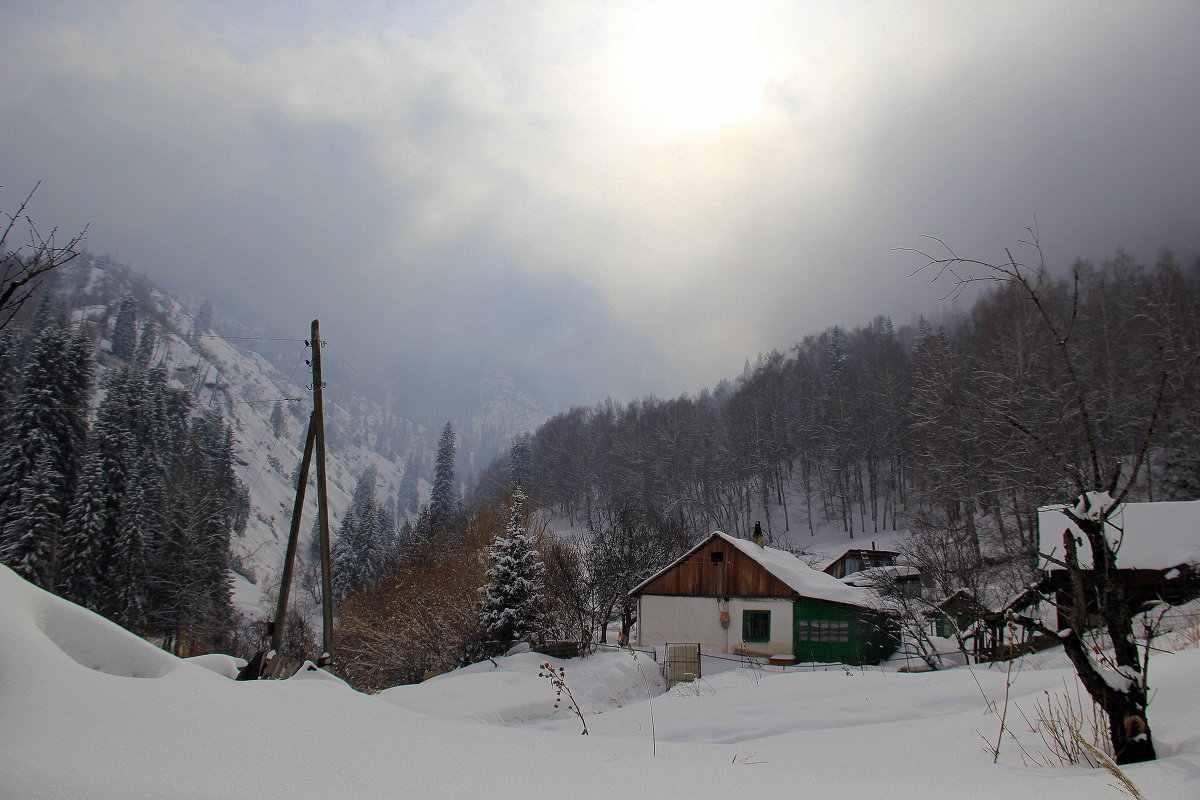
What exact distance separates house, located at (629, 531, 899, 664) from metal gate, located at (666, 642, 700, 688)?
3.95 metres

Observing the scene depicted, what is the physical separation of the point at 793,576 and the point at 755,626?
10.00 feet

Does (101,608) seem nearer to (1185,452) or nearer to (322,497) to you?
(322,497)

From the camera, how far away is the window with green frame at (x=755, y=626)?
97.7 feet

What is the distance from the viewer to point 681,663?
25.0m

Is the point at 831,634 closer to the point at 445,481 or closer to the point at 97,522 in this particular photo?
the point at 97,522

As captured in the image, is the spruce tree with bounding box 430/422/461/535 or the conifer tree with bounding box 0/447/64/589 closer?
the conifer tree with bounding box 0/447/64/589

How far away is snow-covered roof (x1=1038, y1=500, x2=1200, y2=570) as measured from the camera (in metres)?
19.2

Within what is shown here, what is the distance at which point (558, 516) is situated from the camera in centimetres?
7856

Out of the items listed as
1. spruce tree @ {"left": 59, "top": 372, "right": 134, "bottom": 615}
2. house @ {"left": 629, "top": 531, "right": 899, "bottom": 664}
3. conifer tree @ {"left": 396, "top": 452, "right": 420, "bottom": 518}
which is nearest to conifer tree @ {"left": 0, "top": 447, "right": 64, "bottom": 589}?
spruce tree @ {"left": 59, "top": 372, "right": 134, "bottom": 615}

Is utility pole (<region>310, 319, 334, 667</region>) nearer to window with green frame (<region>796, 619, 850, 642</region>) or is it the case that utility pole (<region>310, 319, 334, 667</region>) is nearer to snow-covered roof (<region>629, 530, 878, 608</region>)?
snow-covered roof (<region>629, 530, 878, 608</region>)

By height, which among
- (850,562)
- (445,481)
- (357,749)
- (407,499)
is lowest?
(850,562)

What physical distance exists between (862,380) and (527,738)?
2730 inches

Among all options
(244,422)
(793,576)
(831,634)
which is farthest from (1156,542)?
(244,422)

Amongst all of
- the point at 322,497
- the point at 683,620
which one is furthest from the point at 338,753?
the point at 683,620
